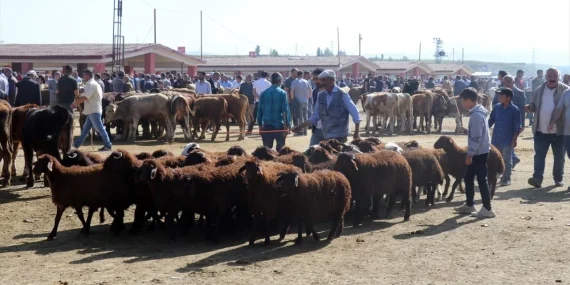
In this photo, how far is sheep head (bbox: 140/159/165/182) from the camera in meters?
9.71

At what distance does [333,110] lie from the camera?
12.5 m

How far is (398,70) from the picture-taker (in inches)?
3177

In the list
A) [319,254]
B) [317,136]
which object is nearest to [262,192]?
[319,254]

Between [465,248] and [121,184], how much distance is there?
4.59 metres

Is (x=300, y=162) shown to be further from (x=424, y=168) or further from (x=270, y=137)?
(x=270, y=137)

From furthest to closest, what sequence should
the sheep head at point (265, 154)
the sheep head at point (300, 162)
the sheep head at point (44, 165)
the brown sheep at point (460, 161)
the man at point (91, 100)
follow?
the man at point (91, 100), the brown sheep at point (460, 161), the sheep head at point (265, 154), the sheep head at point (300, 162), the sheep head at point (44, 165)

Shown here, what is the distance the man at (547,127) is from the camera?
14.5 metres

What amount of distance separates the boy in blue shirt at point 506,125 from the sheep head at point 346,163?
431 centimetres

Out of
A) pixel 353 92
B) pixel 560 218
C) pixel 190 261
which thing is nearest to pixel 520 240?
pixel 560 218

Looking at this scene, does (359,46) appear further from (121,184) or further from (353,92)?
(121,184)

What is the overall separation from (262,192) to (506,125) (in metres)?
6.53

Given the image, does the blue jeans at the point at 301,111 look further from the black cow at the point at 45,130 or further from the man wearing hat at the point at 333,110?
the man wearing hat at the point at 333,110

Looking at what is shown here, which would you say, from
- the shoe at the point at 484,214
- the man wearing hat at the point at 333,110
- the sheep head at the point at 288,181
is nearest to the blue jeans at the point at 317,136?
the man wearing hat at the point at 333,110

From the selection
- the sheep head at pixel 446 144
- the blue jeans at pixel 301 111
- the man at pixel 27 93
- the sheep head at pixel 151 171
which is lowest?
the sheep head at pixel 151 171
